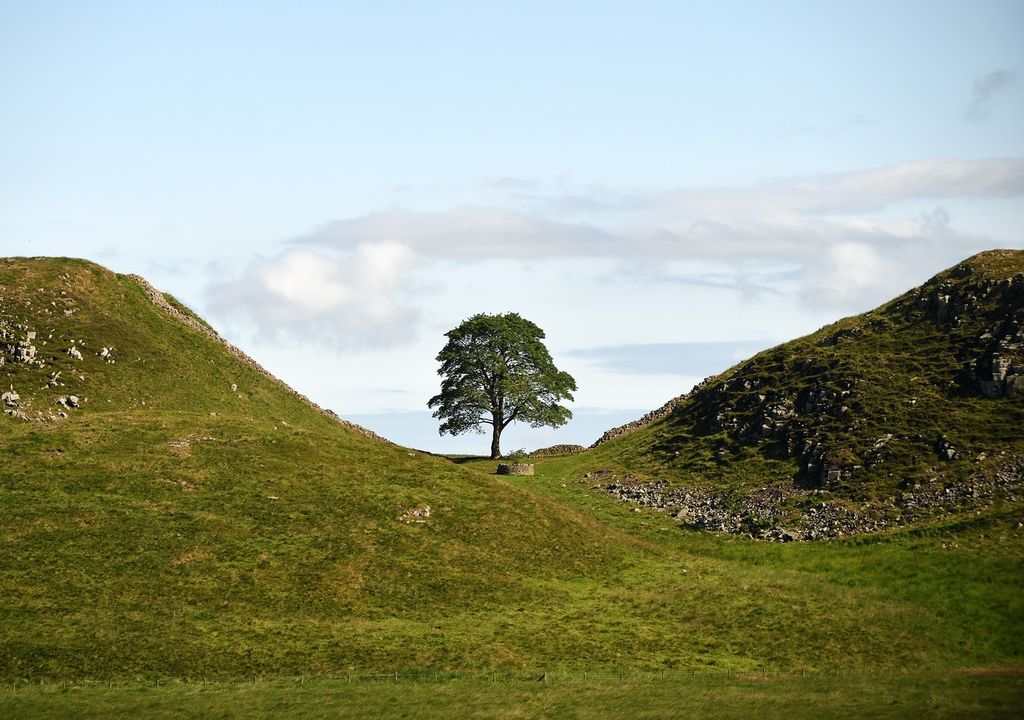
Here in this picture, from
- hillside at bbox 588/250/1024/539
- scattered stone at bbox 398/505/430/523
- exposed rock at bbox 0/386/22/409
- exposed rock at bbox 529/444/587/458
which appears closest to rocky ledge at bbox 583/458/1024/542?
hillside at bbox 588/250/1024/539

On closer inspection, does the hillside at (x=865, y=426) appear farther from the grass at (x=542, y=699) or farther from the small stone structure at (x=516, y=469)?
the grass at (x=542, y=699)

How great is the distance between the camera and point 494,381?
130625 mm

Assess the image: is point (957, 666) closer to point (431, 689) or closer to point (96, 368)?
point (431, 689)

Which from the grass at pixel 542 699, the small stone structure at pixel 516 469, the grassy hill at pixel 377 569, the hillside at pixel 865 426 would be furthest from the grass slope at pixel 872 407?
the grass at pixel 542 699

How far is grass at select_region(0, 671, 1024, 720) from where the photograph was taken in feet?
156

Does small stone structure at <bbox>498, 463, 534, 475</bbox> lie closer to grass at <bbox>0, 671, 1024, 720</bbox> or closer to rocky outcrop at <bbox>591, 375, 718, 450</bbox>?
rocky outcrop at <bbox>591, 375, 718, 450</bbox>

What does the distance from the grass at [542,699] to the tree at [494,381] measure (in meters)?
76.2

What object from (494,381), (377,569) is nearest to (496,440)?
(494,381)

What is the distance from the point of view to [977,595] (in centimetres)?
6794

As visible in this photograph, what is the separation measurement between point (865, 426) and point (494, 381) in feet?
158

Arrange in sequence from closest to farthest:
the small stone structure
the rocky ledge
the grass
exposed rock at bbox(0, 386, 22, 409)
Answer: the grass, the rocky ledge, exposed rock at bbox(0, 386, 22, 409), the small stone structure

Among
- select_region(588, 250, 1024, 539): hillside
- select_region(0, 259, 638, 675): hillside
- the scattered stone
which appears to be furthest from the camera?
select_region(588, 250, 1024, 539): hillside

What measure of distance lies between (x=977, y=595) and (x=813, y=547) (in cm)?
1625

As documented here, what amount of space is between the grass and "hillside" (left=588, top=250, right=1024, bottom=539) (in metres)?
34.1
